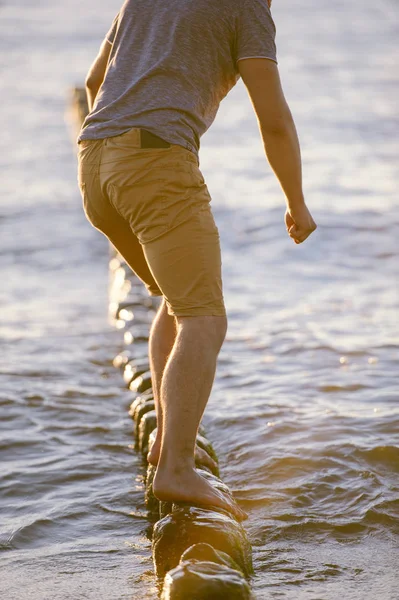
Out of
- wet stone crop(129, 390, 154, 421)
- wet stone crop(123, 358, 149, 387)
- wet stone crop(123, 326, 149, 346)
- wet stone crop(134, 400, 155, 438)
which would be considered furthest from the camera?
wet stone crop(123, 326, 149, 346)

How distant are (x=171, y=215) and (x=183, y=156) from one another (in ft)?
0.74

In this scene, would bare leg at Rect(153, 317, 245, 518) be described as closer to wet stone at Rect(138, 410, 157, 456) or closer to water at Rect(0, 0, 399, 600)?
water at Rect(0, 0, 399, 600)

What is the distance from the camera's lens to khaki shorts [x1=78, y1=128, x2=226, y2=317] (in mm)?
3344

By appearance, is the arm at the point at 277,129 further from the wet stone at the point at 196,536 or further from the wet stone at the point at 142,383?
the wet stone at the point at 142,383

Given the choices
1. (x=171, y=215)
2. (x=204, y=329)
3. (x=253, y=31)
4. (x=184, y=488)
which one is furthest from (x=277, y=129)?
(x=184, y=488)

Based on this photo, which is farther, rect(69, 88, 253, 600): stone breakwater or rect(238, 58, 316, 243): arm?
rect(238, 58, 316, 243): arm

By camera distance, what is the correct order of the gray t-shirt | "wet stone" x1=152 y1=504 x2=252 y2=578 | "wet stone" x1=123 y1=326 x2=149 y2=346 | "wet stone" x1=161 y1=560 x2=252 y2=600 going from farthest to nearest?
"wet stone" x1=123 y1=326 x2=149 y2=346 → the gray t-shirt → "wet stone" x1=152 y1=504 x2=252 y2=578 → "wet stone" x1=161 y1=560 x2=252 y2=600

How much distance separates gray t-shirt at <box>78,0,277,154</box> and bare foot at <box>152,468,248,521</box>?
1.22m

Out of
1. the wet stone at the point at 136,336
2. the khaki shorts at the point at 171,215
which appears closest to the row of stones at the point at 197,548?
the khaki shorts at the point at 171,215

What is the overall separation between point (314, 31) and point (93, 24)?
10.3 m

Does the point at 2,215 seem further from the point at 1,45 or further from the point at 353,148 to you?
the point at 1,45

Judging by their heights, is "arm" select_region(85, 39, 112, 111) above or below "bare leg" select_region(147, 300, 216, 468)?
above

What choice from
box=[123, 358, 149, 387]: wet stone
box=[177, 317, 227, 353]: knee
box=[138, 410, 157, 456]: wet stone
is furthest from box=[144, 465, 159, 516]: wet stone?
box=[123, 358, 149, 387]: wet stone

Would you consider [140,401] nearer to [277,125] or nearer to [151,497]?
[151,497]
